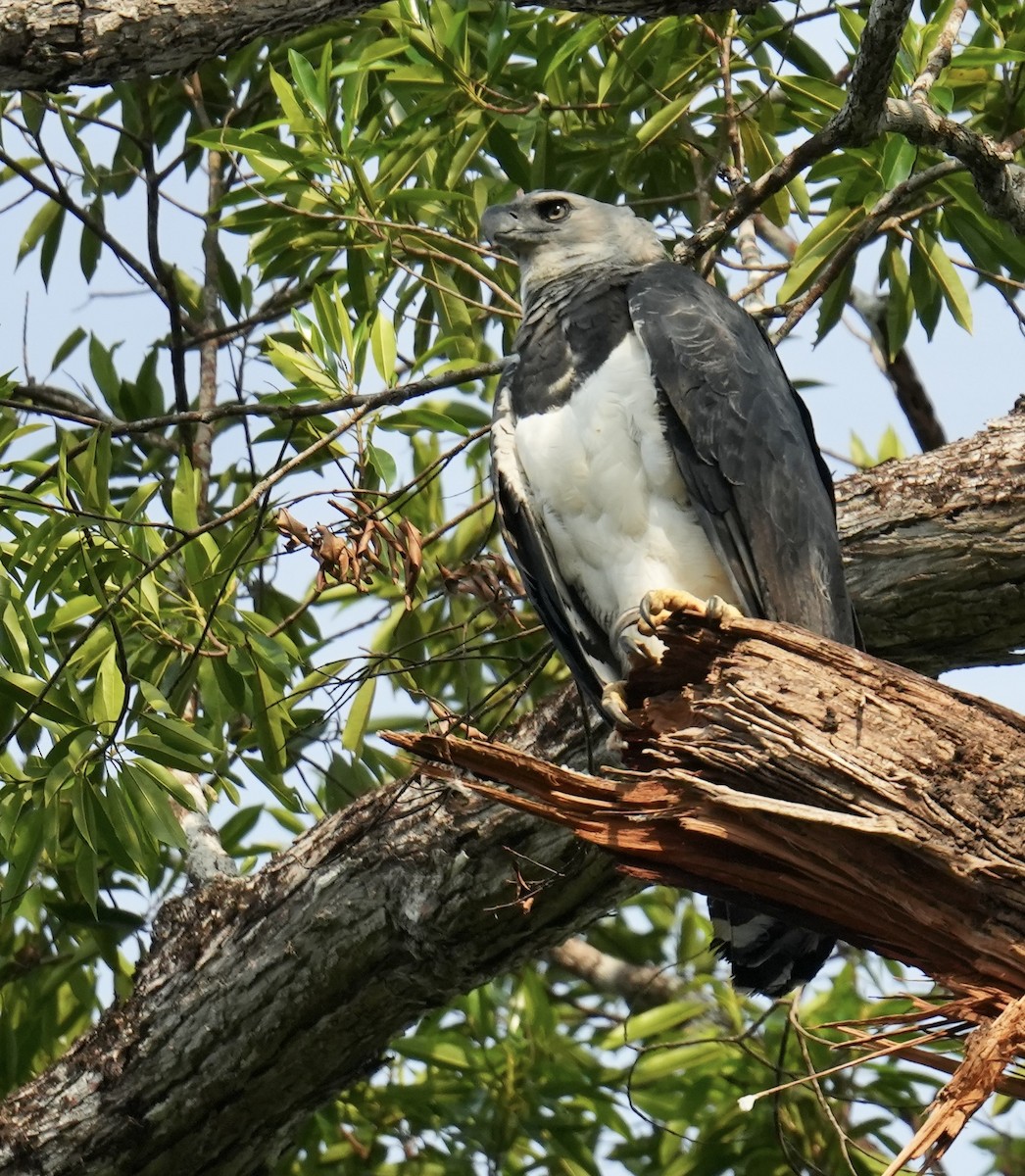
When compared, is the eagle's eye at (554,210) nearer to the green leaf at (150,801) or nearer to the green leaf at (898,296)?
the green leaf at (898,296)

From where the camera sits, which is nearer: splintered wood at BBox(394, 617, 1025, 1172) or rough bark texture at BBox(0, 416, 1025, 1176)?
splintered wood at BBox(394, 617, 1025, 1172)

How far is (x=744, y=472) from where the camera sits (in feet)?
12.0

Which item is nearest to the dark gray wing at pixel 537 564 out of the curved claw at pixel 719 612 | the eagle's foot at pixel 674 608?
the eagle's foot at pixel 674 608

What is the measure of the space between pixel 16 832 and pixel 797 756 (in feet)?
7.12

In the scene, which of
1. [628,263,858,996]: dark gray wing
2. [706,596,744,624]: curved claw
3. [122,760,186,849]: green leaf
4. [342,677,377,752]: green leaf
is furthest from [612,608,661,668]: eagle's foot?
Result: [122,760,186,849]: green leaf

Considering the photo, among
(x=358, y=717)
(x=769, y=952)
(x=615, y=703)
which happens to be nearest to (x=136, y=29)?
(x=615, y=703)

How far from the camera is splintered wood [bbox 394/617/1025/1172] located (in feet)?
7.75

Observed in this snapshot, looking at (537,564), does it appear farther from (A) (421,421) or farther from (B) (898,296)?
(B) (898,296)

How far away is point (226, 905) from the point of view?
4.14 meters

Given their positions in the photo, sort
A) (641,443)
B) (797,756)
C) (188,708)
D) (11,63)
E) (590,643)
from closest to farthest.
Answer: (797,756) < (11,63) < (641,443) < (590,643) < (188,708)

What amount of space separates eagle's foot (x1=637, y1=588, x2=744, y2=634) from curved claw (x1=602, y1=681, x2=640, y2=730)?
15 centimetres

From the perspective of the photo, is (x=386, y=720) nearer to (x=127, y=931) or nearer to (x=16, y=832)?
(x=127, y=931)

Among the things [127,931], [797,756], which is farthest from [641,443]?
[127,931]

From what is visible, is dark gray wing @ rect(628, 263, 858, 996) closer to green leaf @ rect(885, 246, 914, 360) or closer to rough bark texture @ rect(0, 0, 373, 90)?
rough bark texture @ rect(0, 0, 373, 90)
